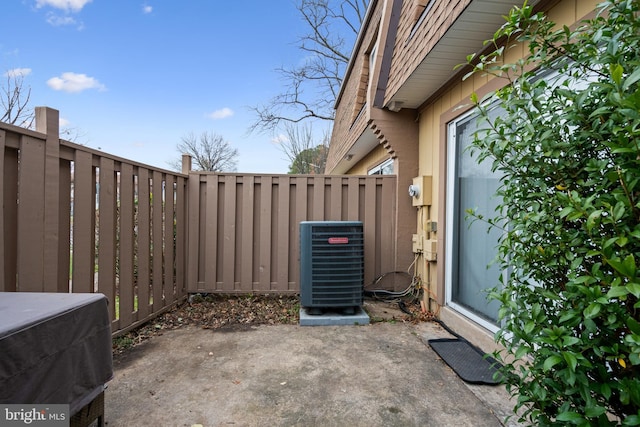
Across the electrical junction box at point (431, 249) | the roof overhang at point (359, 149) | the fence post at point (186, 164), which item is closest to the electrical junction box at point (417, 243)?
the electrical junction box at point (431, 249)

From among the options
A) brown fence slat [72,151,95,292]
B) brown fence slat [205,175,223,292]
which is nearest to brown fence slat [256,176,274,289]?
brown fence slat [205,175,223,292]

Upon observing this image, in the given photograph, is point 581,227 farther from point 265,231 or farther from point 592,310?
point 265,231

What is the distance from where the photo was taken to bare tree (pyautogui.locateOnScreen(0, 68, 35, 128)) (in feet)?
20.4

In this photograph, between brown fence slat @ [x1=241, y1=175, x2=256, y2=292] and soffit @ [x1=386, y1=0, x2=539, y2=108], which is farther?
brown fence slat @ [x1=241, y1=175, x2=256, y2=292]

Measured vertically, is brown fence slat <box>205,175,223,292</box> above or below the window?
below

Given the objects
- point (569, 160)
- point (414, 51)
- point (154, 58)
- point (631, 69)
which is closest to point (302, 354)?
point (569, 160)

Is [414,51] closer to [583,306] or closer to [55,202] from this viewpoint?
[583,306]

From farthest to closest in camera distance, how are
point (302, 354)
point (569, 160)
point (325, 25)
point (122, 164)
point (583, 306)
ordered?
point (325, 25)
point (122, 164)
point (302, 354)
point (569, 160)
point (583, 306)

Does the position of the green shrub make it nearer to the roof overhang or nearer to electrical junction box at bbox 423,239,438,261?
electrical junction box at bbox 423,239,438,261

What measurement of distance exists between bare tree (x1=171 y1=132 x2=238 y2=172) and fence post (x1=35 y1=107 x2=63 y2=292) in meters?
15.7

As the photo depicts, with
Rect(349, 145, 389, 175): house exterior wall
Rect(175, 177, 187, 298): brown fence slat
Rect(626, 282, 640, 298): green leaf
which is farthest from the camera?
Rect(349, 145, 389, 175): house exterior wall

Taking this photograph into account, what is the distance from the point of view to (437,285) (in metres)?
3.21

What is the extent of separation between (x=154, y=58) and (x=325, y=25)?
23.3 feet

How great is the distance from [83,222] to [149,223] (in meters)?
0.74
